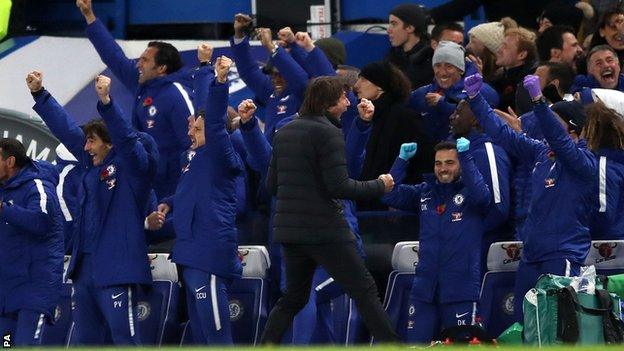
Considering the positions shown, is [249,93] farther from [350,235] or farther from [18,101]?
[350,235]

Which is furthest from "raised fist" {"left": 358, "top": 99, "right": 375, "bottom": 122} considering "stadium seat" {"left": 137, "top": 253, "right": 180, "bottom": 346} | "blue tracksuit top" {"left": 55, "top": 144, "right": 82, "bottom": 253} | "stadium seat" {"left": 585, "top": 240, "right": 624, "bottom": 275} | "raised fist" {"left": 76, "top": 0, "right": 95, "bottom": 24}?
"raised fist" {"left": 76, "top": 0, "right": 95, "bottom": 24}

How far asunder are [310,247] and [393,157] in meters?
1.84

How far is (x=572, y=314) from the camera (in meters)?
11.1

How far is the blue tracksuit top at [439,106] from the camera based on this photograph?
522 inches

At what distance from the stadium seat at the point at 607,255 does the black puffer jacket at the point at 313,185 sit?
152 centimetres

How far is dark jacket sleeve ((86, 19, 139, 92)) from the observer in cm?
1481

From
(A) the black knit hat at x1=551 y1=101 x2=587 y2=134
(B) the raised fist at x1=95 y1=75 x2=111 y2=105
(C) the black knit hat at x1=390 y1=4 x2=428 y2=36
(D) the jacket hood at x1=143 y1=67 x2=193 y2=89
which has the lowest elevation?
(A) the black knit hat at x1=551 y1=101 x2=587 y2=134

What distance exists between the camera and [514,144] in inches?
480

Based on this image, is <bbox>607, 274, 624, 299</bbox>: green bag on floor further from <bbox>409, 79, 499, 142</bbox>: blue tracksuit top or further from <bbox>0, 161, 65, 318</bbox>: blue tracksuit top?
<bbox>0, 161, 65, 318</bbox>: blue tracksuit top

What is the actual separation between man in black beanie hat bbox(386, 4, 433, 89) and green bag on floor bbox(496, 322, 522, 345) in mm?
2972

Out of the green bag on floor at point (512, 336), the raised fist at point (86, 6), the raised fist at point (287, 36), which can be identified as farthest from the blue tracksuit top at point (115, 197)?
the green bag on floor at point (512, 336)

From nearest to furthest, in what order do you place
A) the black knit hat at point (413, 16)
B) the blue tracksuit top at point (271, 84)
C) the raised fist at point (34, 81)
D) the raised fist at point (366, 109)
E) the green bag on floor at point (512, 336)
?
the green bag on floor at point (512, 336), the raised fist at point (366, 109), the raised fist at point (34, 81), the blue tracksuit top at point (271, 84), the black knit hat at point (413, 16)

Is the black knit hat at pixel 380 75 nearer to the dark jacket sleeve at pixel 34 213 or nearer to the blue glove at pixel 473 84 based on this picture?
the blue glove at pixel 473 84

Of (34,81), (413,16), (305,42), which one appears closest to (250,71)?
(305,42)
